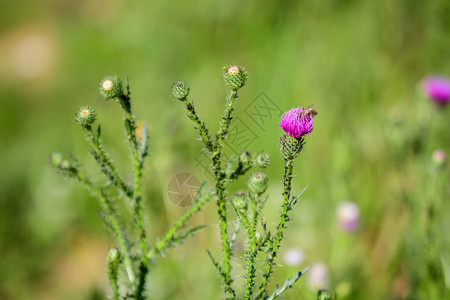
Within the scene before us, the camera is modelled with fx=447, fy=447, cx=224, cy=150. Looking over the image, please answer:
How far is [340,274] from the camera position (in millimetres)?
1864

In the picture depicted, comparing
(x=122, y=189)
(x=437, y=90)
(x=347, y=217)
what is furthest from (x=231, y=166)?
(x=437, y=90)

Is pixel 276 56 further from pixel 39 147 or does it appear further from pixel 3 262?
pixel 3 262

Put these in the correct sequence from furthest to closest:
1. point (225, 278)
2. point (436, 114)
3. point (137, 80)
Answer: point (137, 80) → point (436, 114) → point (225, 278)

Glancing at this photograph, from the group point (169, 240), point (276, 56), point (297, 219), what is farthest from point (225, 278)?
point (276, 56)

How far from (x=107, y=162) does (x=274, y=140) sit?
1563 mm

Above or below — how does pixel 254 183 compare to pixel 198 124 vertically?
below

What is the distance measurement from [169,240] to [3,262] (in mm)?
1596

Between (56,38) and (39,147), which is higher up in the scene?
(56,38)

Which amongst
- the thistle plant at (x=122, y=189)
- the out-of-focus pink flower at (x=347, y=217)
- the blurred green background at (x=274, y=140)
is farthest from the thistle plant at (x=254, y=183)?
the out-of-focus pink flower at (x=347, y=217)

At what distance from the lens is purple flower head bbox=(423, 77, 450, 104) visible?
7.29 feet

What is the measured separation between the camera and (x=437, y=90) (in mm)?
2238

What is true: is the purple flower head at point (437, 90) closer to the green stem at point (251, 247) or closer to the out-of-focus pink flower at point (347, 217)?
the out-of-focus pink flower at point (347, 217)

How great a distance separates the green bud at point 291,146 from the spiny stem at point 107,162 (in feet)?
1.33

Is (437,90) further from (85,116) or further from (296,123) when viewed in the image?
(85,116)
